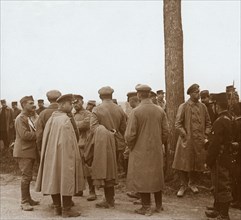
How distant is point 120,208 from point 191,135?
228 cm

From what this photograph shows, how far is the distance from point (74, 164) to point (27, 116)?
1.56m

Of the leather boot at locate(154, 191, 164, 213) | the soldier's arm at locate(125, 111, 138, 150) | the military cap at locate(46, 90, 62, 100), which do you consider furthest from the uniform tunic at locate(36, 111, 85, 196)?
the leather boot at locate(154, 191, 164, 213)

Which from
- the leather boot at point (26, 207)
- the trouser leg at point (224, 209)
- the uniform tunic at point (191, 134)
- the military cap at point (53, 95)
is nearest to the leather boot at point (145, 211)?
the trouser leg at point (224, 209)

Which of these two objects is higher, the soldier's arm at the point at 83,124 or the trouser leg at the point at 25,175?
the soldier's arm at the point at 83,124

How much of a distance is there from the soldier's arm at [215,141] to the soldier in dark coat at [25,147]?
3.33 m

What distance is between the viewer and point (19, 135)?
26.7ft

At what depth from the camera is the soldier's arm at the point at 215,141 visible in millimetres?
6854

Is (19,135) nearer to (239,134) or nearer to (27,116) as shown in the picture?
(27,116)

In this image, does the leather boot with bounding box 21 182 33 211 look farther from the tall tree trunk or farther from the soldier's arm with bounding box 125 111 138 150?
the tall tree trunk

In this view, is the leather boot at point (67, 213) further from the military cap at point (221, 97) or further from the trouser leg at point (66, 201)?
the military cap at point (221, 97)

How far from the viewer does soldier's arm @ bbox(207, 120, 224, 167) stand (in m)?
6.85

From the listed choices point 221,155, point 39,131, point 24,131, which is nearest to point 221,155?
point 221,155

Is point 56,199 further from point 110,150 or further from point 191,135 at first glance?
point 191,135

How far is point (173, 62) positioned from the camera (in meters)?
10.2
